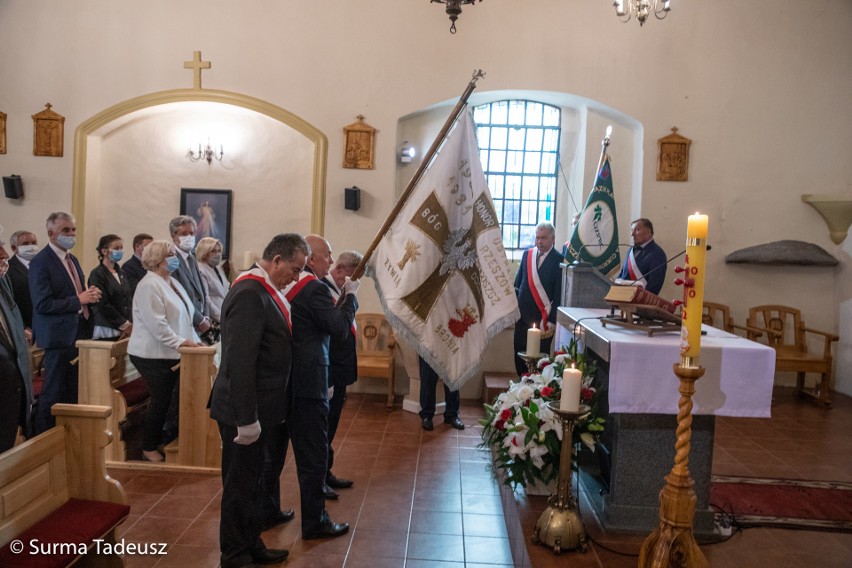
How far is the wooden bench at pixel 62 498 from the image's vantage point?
2562 mm

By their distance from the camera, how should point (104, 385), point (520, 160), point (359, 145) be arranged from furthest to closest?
point (520, 160) < point (359, 145) < point (104, 385)

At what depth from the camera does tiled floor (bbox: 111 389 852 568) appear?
3.42 m

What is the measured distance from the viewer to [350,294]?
389 centimetres

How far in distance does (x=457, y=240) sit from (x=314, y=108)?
3667mm

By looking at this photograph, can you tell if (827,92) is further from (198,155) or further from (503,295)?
(198,155)

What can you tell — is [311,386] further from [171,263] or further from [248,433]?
[171,263]

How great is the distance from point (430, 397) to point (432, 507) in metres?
1.87

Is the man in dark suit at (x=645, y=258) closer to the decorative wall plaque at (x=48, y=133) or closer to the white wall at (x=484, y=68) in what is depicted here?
the white wall at (x=484, y=68)

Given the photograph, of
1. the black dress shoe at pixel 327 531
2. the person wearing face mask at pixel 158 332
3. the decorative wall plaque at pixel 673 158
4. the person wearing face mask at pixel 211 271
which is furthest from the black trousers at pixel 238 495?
the decorative wall plaque at pixel 673 158

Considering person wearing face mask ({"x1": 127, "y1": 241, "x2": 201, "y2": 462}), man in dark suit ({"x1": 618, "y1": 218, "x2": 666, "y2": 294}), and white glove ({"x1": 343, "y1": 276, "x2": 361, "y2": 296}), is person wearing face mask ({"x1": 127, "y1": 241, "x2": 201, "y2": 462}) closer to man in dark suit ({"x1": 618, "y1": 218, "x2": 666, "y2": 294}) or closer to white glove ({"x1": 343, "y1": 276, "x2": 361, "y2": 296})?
white glove ({"x1": 343, "y1": 276, "x2": 361, "y2": 296})

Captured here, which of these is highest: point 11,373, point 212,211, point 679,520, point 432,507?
point 212,211

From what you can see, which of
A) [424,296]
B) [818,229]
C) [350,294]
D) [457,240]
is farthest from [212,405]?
A: [818,229]

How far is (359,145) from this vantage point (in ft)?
24.7

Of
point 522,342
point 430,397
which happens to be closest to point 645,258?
point 522,342
